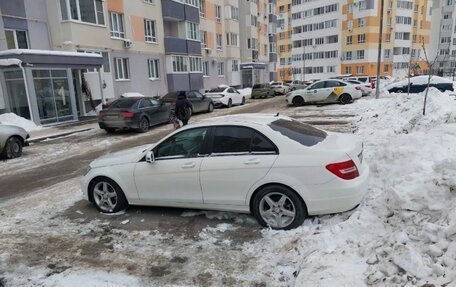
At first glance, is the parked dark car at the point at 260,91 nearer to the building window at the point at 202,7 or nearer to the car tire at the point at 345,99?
the building window at the point at 202,7

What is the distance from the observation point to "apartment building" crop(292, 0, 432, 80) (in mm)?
67625

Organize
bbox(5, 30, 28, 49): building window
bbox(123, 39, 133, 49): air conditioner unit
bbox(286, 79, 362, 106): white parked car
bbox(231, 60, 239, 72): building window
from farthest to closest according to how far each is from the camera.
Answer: bbox(231, 60, 239, 72): building window < bbox(123, 39, 133, 49): air conditioner unit < bbox(286, 79, 362, 106): white parked car < bbox(5, 30, 28, 49): building window

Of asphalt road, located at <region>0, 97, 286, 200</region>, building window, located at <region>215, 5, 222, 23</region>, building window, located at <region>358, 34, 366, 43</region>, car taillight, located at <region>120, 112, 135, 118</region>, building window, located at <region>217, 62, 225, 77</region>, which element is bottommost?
asphalt road, located at <region>0, 97, 286, 200</region>

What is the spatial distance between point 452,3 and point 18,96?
9850cm

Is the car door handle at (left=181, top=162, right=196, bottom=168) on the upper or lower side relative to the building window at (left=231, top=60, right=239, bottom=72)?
lower

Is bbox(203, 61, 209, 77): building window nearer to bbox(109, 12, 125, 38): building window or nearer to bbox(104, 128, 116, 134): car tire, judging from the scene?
bbox(109, 12, 125, 38): building window

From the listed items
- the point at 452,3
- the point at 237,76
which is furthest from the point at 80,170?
the point at 452,3

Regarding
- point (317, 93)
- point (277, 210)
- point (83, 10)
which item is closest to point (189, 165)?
point (277, 210)

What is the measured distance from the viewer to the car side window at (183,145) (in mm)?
5301

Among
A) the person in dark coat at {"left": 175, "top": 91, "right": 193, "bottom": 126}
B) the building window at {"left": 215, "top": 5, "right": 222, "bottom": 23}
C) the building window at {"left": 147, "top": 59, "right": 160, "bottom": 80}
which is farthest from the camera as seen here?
the building window at {"left": 215, "top": 5, "right": 222, "bottom": 23}

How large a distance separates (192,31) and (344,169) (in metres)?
31.2

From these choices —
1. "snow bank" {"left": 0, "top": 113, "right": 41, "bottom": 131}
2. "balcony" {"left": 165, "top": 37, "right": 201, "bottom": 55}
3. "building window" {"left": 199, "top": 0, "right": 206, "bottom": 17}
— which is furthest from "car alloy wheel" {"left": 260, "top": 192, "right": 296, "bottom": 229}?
"building window" {"left": 199, "top": 0, "right": 206, "bottom": 17}

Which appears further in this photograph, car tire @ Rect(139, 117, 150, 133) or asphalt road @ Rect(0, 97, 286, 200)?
car tire @ Rect(139, 117, 150, 133)

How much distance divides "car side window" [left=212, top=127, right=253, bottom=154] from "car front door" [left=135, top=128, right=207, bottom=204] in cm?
23
